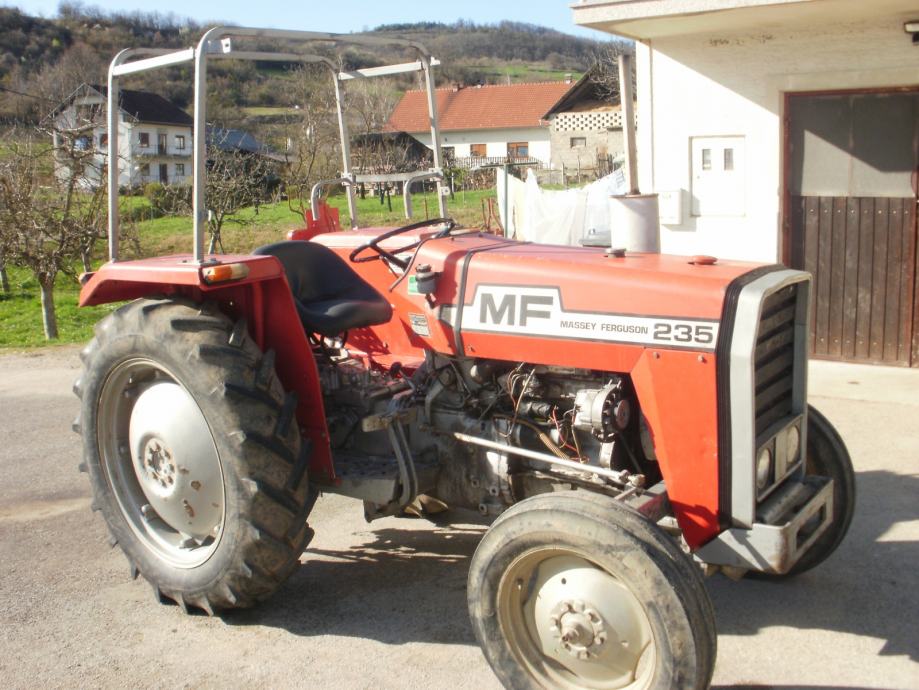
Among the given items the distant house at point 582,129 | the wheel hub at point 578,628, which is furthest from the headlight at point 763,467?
the distant house at point 582,129

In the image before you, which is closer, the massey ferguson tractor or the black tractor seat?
the massey ferguson tractor

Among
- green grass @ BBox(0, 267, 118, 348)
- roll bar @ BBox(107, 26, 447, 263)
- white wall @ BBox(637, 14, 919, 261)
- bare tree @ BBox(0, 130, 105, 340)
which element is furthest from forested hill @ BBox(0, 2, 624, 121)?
roll bar @ BBox(107, 26, 447, 263)

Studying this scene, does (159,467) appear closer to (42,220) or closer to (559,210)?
(559,210)

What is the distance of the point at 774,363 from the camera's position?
3619mm

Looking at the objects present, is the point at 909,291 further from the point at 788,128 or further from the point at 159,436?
the point at 159,436

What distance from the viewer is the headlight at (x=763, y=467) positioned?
11.3ft

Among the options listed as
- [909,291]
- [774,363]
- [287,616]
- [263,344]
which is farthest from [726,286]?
[909,291]

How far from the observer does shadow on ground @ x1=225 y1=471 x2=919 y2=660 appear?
3898 millimetres

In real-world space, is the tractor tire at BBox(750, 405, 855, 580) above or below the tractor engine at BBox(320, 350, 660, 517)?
Result: below

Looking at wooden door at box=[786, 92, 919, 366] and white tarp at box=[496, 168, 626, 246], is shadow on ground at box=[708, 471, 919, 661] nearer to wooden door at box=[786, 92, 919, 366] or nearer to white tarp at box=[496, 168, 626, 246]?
wooden door at box=[786, 92, 919, 366]

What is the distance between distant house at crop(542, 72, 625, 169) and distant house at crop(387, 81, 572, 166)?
8485 millimetres

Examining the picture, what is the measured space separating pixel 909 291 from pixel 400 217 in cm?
1698

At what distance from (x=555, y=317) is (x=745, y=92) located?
525cm

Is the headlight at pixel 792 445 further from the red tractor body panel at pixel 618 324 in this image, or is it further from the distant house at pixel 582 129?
the distant house at pixel 582 129
